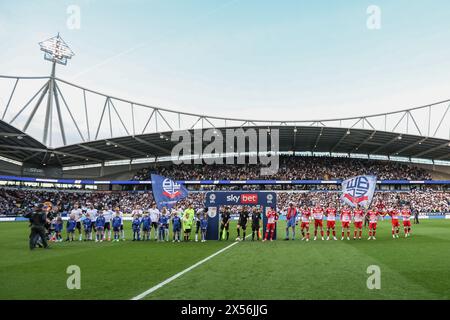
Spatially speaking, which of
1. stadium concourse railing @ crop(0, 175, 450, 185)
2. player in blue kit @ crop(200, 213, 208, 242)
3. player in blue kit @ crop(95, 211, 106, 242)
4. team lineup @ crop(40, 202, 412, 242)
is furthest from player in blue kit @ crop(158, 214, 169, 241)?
stadium concourse railing @ crop(0, 175, 450, 185)

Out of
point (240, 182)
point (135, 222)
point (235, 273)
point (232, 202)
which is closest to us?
point (235, 273)

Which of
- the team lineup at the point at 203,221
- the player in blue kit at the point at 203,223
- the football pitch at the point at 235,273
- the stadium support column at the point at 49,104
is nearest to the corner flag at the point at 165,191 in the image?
the team lineup at the point at 203,221

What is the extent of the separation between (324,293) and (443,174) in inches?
2897

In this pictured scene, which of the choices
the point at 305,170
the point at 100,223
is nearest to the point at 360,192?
the point at 100,223

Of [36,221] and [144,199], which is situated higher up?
[36,221]

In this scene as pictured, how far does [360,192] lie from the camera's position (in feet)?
72.9

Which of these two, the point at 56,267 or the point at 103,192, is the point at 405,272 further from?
the point at 103,192

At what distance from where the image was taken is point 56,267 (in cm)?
1128

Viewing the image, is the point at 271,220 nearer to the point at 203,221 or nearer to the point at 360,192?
the point at 203,221

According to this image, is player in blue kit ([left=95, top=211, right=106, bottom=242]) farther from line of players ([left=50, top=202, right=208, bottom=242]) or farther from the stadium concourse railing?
the stadium concourse railing

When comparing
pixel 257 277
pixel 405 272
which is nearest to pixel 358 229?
pixel 405 272

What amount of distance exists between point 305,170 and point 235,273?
6102 cm

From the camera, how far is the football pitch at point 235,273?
7.61 m

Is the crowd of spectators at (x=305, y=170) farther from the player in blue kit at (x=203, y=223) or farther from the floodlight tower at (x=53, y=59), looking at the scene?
the player in blue kit at (x=203, y=223)
